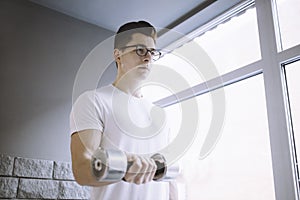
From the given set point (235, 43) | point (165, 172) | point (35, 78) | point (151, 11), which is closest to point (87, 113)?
point (165, 172)

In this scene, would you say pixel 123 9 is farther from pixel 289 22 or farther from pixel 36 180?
pixel 36 180

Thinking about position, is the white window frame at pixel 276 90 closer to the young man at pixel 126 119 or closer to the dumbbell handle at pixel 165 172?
the young man at pixel 126 119


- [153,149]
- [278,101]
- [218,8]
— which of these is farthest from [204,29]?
[153,149]

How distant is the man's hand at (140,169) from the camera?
635 mm

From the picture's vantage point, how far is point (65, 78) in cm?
227

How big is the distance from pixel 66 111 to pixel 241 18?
53.7 inches

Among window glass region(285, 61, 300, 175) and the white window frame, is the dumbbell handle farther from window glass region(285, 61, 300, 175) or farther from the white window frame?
window glass region(285, 61, 300, 175)

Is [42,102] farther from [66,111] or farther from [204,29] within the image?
[204,29]

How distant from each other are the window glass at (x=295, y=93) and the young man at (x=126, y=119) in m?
0.84

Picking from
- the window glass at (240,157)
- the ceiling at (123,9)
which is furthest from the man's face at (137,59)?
the ceiling at (123,9)

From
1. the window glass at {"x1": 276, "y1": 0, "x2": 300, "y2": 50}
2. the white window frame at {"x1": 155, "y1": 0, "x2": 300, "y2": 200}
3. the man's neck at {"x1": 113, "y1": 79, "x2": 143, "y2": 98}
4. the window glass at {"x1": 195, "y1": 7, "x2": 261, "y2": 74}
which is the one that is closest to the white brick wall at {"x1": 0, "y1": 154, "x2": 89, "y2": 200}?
the white window frame at {"x1": 155, "y1": 0, "x2": 300, "y2": 200}

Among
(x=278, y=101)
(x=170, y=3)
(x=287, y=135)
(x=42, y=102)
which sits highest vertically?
(x=170, y=3)

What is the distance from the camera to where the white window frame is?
161 centimetres

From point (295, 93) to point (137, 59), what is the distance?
1.04 meters
